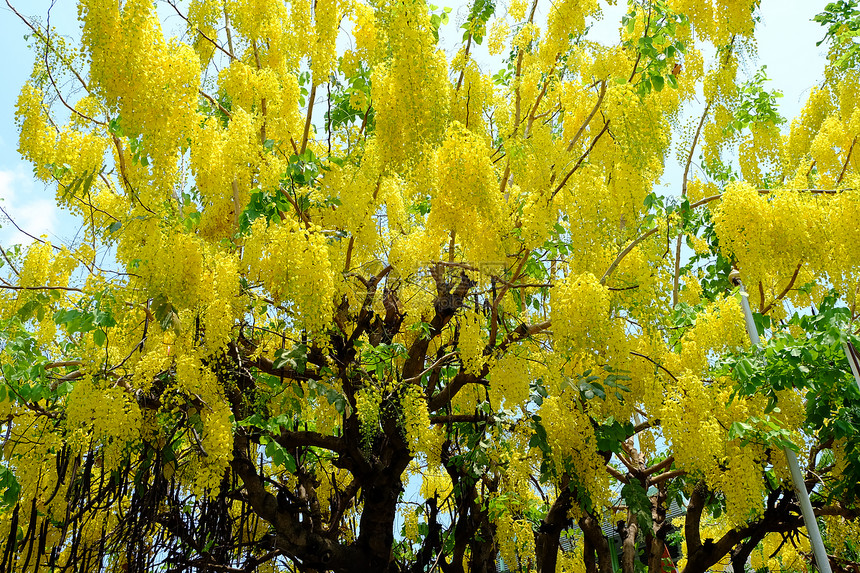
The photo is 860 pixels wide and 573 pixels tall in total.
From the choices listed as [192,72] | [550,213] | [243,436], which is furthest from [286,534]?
[192,72]

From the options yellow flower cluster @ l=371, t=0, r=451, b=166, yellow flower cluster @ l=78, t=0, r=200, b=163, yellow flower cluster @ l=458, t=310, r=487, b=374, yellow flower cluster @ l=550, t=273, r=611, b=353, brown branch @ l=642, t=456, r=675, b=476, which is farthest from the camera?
brown branch @ l=642, t=456, r=675, b=476

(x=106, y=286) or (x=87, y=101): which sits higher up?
(x=87, y=101)

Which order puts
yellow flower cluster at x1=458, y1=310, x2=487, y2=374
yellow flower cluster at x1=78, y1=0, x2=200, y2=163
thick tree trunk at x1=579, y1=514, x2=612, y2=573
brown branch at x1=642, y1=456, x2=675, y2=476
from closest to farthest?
yellow flower cluster at x1=78, y1=0, x2=200, y2=163, yellow flower cluster at x1=458, y1=310, x2=487, y2=374, brown branch at x1=642, y1=456, x2=675, y2=476, thick tree trunk at x1=579, y1=514, x2=612, y2=573

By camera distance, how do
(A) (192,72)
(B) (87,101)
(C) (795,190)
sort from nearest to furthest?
(A) (192,72) < (C) (795,190) < (B) (87,101)

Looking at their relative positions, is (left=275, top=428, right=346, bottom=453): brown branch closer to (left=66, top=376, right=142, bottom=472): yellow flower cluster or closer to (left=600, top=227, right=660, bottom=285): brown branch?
(left=66, top=376, right=142, bottom=472): yellow flower cluster

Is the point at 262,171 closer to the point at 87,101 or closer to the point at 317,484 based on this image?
the point at 87,101

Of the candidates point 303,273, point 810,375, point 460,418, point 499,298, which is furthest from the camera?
point 460,418

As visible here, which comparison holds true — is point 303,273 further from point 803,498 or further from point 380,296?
point 803,498

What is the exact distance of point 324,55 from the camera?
3748 millimetres

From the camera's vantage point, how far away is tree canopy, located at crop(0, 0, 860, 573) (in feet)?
10.5

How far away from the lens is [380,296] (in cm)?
387

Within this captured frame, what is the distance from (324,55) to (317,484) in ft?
8.65

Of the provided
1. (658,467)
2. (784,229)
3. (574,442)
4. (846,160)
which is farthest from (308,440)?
(846,160)

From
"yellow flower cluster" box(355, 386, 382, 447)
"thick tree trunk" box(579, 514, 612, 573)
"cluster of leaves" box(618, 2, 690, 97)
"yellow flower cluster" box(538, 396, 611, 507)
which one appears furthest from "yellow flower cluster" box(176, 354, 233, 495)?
"thick tree trunk" box(579, 514, 612, 573)
